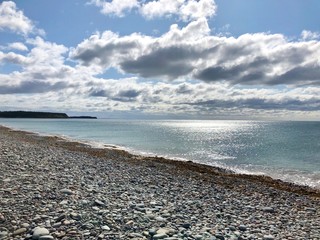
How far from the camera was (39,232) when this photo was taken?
24.4ft

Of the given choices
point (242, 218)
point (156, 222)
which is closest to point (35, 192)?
point (156, 222)

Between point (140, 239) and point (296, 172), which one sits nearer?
point (140, 239)

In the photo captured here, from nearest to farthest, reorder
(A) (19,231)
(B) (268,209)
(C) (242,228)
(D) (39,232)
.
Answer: (D) (39,232) → (A) (19,231) → (C) (242,228) → (B) (268,209)

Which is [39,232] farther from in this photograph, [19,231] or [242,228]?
[242,228]

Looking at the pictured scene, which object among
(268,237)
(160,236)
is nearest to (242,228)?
(268,237)

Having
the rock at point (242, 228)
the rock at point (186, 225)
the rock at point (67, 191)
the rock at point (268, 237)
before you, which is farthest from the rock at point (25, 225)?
the rock at point (268, 237)

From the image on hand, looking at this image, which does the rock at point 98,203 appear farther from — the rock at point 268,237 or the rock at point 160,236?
the rock at point 268,237

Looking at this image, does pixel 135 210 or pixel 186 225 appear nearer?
pixel 186 225

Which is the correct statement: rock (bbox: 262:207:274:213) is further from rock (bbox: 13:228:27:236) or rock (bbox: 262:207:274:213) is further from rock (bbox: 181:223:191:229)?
rock (bbox: 13:228:27:236)

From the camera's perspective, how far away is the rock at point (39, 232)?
288 inches

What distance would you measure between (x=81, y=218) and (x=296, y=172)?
89.5ft

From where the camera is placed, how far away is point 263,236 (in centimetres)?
880

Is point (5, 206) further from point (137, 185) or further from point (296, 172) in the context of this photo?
point (296, 172)

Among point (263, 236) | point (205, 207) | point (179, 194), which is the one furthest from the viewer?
point (179, 194)
